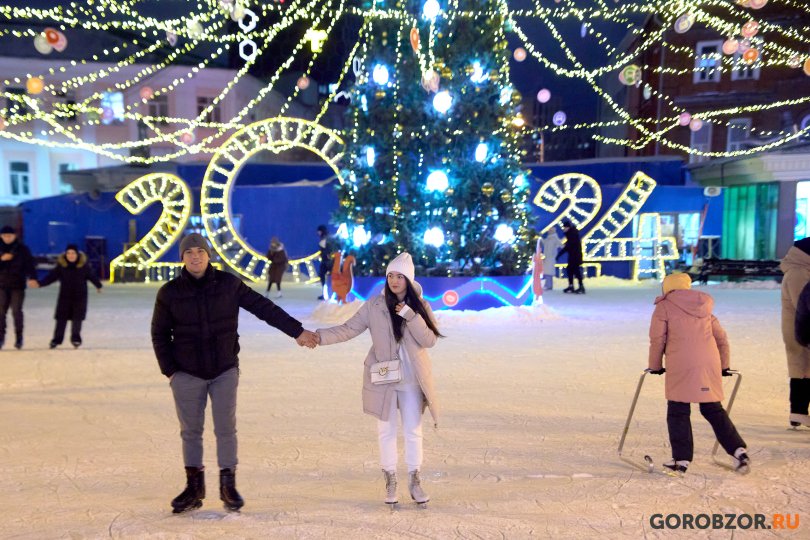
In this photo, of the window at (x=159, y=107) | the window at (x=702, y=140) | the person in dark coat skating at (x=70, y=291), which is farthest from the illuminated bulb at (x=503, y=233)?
the window at (x=159, y=107)

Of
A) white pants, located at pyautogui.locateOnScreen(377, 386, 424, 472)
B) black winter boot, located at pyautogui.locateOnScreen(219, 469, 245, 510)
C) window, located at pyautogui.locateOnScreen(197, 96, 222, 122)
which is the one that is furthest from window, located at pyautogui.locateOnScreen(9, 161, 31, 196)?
white pants, located at pyautogui.locateOnScreen(377, 386, 424, 472)

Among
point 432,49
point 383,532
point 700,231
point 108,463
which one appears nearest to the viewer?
point 383,532

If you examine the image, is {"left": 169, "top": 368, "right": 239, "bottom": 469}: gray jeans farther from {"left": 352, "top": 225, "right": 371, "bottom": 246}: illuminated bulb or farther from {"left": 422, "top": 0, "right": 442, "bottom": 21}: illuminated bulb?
{"left": 422, "top": 0, "right": 442, "bottom": 21}: illuminated bulb

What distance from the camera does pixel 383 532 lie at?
139 inches

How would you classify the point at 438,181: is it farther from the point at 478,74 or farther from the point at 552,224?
the point at 552,224

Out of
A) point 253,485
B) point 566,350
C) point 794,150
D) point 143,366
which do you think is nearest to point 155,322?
point 253,485

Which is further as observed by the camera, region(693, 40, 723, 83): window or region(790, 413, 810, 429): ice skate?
region(693, 40, 723, 83): window

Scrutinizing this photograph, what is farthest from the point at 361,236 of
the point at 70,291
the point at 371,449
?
the point at 371,449

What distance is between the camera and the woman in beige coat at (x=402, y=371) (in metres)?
3.85

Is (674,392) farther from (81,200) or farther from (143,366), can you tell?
(81,200)

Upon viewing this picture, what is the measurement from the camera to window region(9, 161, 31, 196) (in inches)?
1091

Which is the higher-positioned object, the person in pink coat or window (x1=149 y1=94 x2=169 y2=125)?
window (x1=149 y1=94 x2=169 y2=125)

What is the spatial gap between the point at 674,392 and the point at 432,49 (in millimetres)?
9073

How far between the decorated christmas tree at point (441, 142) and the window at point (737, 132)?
16279 mm
